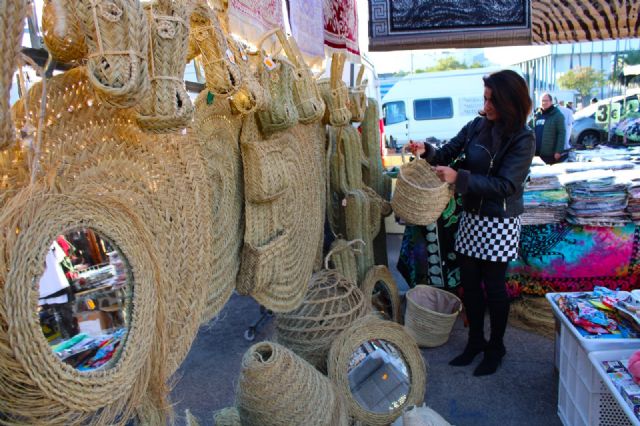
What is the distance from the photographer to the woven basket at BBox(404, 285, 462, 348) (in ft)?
9.52

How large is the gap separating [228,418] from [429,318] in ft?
5.00

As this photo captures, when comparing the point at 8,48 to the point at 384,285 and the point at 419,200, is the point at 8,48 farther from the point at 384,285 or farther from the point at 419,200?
the point at 384,285

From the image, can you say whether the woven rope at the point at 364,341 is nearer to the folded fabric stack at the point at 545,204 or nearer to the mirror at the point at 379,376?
the mirror at the point at 379,376

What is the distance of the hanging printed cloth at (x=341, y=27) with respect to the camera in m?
3.10

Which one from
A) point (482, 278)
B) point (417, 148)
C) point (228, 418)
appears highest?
point (417, 148)

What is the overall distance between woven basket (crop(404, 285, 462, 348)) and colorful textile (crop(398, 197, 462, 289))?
0.70 feet

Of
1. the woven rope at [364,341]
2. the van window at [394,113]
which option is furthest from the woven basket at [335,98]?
the van window at [394,113]

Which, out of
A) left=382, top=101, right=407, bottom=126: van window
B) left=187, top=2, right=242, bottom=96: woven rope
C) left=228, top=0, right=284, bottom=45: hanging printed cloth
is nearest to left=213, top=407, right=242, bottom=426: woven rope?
left=187, top=2, right=242, bottom=96: woven rope

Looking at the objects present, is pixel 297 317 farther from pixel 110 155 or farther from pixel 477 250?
pixel 110 155

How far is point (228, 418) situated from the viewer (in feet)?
5.67

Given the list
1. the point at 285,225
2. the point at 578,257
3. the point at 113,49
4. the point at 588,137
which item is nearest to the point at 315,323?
the point at 285,225

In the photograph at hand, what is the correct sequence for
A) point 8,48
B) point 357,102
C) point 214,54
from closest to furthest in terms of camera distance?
point 8,48
point 214,54
point 357,102

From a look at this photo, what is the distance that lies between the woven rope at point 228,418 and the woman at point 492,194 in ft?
4.59

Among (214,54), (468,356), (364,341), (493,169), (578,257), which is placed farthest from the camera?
(578,257)
